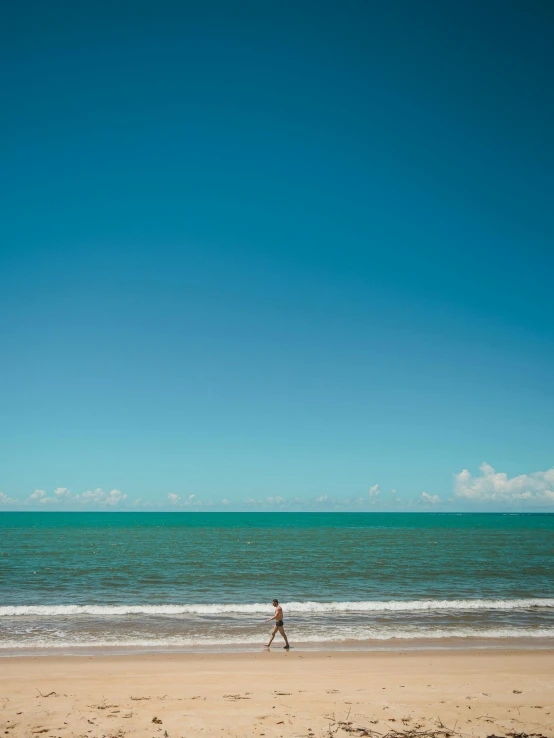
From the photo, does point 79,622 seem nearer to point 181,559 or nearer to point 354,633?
point 354,633

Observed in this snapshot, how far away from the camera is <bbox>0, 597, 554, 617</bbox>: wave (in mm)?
24547

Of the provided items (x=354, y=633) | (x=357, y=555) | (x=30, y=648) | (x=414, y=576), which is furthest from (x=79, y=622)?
(x=357, y=555)

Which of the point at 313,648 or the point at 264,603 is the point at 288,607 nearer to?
the point at 264,603

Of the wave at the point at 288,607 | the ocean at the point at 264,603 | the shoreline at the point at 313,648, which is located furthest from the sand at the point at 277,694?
the wave at the point at 288,607

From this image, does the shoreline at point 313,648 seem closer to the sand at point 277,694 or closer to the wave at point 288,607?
the sand at point 277,694

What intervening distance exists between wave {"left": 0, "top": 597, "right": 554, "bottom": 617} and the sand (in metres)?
7.20

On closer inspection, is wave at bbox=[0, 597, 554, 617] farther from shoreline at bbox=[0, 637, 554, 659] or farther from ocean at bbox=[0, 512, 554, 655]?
shoreline at bbox=[0, 637, 554, 659]

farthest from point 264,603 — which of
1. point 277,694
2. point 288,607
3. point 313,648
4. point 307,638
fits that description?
point 277,694

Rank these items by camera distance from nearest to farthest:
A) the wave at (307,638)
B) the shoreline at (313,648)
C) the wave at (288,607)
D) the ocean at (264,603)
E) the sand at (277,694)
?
the sand at (277,694), the shoreline at (313,648), the wave at (307,638), the ocean at (264,603), the wave at (288,607)

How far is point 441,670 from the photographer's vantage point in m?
16.0

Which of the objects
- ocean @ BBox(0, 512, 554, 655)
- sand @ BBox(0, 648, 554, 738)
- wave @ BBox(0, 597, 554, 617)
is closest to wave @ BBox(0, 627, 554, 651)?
ocean @ BBox(0, 512, 554, 655)

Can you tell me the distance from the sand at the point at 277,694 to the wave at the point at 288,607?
23.6 ft

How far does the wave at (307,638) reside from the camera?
63.4ft

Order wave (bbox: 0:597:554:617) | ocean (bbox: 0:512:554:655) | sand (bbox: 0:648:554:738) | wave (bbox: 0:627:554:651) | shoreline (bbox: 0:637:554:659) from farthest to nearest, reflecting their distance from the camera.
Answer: wave (bbox: 0:597:554:617), ocean (bbox: 0:512:554:655), wave (bbox: 0:627:554:651), shoreline (bbox: 0:637:554:659), sand (bbox: 0:648:554:738)
